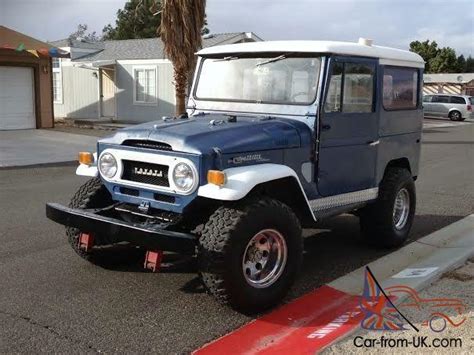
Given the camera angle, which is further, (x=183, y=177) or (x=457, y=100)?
(x=457, y=100)

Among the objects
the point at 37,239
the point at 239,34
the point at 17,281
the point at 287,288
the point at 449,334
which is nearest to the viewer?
the point at 449,334

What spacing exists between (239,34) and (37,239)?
18.4m

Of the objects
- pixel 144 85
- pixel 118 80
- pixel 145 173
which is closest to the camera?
pixel 145 173

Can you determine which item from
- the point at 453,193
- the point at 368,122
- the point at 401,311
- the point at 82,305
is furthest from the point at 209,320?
the point at 453,193

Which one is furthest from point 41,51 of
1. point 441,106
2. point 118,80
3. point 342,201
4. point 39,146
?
point 441,106

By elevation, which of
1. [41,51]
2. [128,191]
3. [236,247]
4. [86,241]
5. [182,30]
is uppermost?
[182,30]

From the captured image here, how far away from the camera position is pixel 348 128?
204 inches

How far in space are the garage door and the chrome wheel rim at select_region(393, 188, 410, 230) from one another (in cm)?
1729

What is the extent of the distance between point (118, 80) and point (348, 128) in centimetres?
2137

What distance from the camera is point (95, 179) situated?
4.90m

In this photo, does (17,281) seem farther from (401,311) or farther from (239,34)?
(239,34)

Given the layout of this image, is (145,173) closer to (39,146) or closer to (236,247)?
(236,247)

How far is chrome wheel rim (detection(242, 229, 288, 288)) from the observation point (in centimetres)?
417

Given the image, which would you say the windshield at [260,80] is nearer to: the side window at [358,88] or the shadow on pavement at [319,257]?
the side window at [358,88]
